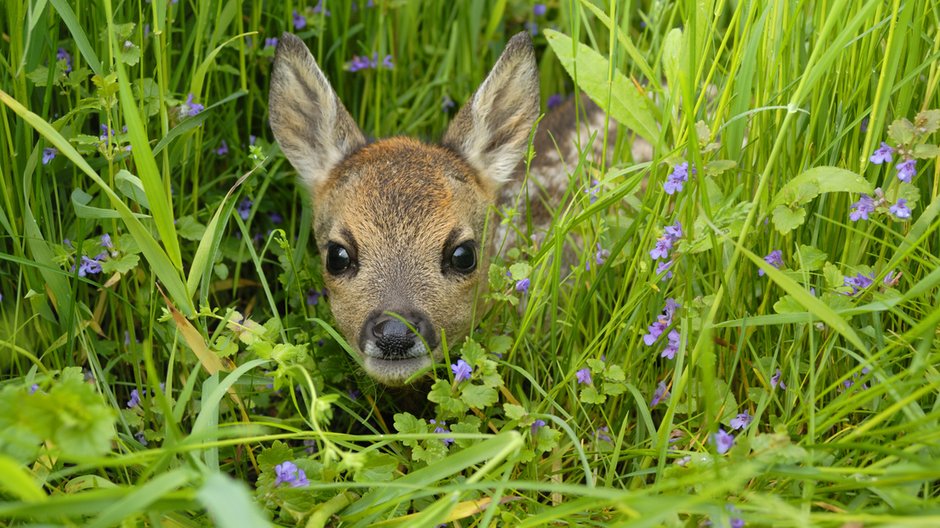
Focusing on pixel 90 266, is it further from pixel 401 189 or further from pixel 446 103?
pixel 446 103

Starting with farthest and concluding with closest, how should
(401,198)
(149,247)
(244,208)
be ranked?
(244,208)
(401,198)
(149,247)

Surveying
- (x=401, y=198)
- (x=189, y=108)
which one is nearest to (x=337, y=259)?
(x=401, y=198)

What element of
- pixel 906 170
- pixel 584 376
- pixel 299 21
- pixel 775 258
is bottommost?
pixel 584 376

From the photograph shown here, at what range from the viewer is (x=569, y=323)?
11.8ft

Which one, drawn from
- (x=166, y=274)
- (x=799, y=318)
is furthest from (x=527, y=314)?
(x=166, y=274)

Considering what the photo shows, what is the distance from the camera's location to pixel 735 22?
3.44m

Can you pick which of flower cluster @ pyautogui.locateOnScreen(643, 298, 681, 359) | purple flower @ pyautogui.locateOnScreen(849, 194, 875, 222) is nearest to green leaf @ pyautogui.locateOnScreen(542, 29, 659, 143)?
flower cluster @ pyautogui.locateOnScreen(643, 298, 681, 359)

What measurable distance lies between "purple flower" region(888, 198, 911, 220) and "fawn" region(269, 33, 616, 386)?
1.42 metres

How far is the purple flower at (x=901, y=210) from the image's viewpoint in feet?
9.62

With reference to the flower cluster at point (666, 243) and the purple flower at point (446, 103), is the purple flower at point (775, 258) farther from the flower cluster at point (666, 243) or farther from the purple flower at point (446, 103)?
the purple flower at point (446, 103)

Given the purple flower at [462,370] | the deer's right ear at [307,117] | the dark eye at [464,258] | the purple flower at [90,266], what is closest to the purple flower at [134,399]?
the purple flower at [90,266]

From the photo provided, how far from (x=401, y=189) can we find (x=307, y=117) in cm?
78

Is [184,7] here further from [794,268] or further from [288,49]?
[794,268]

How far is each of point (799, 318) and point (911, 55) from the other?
1073mm
